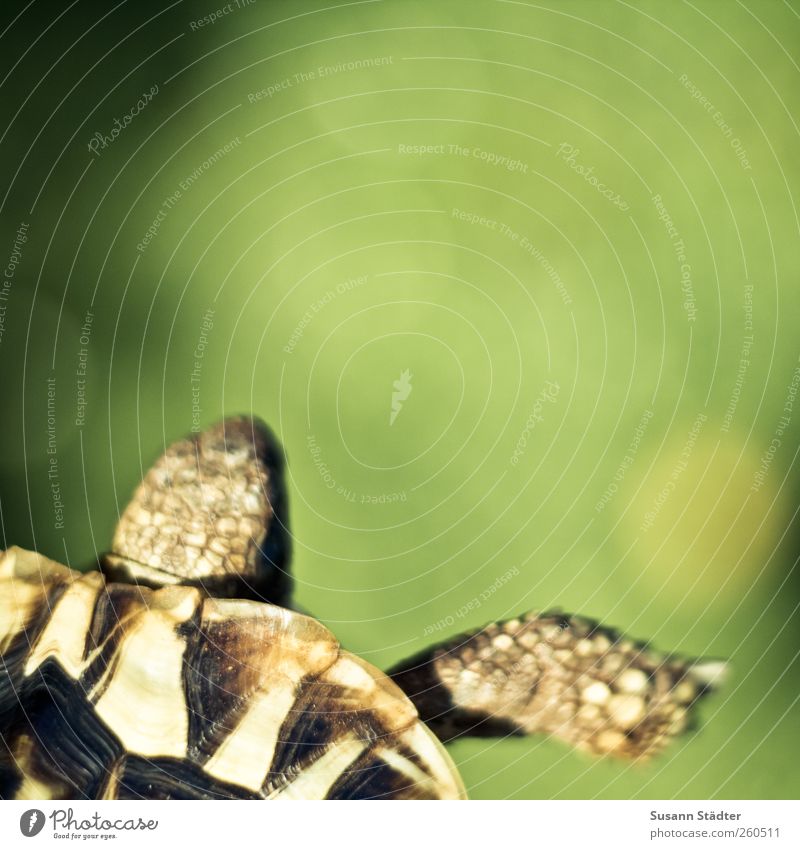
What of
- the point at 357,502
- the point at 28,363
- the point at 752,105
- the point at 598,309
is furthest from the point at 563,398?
the point at 28,363

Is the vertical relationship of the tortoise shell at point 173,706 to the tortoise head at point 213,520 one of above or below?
below

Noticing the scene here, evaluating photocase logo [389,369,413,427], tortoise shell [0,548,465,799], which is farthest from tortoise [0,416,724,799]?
photocase logo [389,369,413,427]
